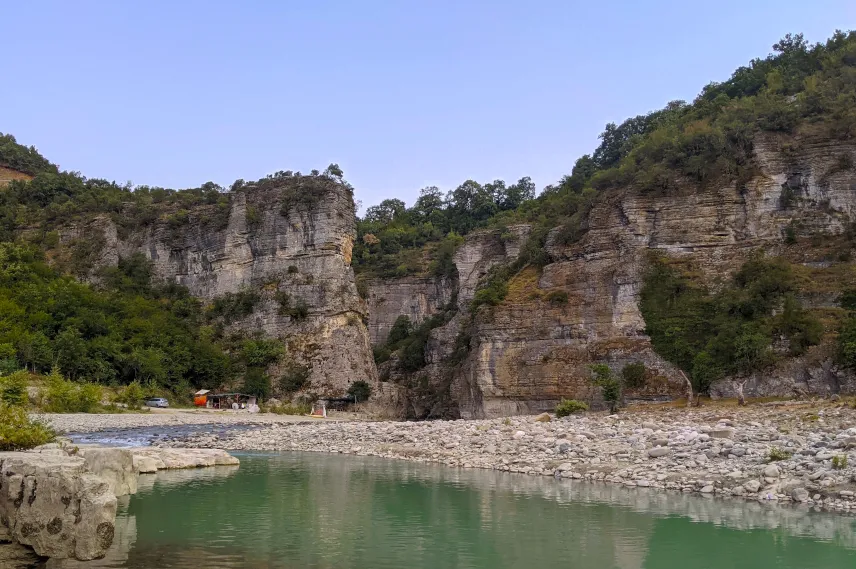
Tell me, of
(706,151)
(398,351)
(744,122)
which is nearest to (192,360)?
(398,351)

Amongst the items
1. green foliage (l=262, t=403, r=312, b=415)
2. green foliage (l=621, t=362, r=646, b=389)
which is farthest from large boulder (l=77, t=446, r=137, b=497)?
green foliage (l=262, t=403, r=312, b=415)

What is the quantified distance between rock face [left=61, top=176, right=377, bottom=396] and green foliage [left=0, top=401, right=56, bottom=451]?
51.0 metres

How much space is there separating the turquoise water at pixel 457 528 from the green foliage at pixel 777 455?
266cm

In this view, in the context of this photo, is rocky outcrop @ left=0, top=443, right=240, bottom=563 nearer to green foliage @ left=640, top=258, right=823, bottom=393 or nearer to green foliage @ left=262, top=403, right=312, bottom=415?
green foliage @ left=640, top=258, right=823, bottom=393

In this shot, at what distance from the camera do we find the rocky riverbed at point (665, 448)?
1502 centimetres

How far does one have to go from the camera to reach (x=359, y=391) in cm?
6384

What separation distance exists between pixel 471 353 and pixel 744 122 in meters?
27.8

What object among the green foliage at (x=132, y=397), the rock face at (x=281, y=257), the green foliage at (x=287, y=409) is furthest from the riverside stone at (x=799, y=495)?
the rock face at (x=281, y=257)

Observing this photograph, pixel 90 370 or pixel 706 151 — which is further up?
pixel 706 151

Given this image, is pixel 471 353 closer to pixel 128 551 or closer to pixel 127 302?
pixel 127 302

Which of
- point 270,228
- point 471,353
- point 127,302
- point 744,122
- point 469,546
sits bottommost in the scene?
point 469,546

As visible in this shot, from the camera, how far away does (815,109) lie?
52375 millimetres

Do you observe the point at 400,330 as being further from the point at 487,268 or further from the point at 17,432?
the point at 17,432

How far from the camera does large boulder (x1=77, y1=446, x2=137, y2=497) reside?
12716 mm
